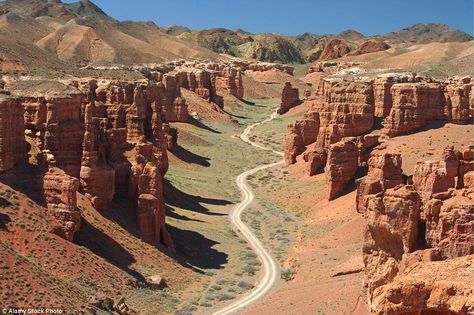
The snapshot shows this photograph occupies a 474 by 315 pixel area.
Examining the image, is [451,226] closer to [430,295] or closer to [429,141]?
[430,295]

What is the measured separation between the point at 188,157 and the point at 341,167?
2468 cm

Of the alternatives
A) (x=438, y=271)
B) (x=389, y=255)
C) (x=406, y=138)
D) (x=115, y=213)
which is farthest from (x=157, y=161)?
(x=438, y=271)

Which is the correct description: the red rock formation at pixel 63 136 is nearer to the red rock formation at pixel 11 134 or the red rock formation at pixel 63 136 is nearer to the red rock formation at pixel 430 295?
the red rock formation at pixel 11 134

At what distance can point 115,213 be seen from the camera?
127 feet

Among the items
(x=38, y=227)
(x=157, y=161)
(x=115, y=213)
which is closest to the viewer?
(x=38, y=227)

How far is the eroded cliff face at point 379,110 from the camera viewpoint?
56.2m

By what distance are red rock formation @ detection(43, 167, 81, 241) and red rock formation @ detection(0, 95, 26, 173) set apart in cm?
236

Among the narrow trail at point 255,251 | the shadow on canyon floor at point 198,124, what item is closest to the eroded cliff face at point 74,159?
the narrow trail at point 255,251

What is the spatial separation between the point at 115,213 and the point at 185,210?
40.8ft

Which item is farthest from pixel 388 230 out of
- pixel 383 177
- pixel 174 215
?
pixel 174 215

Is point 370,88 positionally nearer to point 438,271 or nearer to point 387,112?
point 387,112

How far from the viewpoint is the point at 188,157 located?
7181 centimetres

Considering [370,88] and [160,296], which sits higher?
[370,88]

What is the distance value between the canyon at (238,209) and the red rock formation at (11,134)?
3.3 inches
